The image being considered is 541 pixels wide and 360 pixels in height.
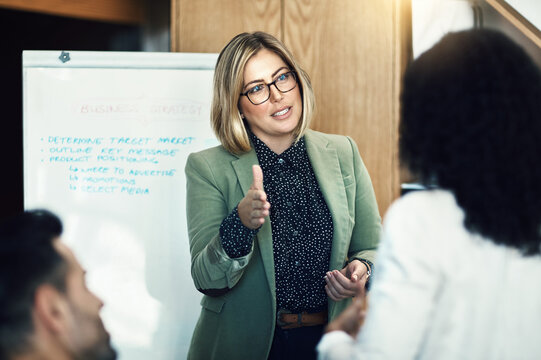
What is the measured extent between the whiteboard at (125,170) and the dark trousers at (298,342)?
66 centimetres

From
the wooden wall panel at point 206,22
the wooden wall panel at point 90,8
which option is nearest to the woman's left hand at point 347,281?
the wooden wall panel at point 206,22

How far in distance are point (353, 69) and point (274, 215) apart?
3.65 feet

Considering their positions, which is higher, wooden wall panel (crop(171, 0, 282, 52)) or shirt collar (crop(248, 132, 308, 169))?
wooden wall panel (crop(171, 0, 282, 52))

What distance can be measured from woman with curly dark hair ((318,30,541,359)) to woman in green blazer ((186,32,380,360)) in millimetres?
528

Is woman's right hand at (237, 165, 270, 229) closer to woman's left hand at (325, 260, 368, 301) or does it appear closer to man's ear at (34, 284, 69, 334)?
woman's left hand at (325, 260, 368, 301)

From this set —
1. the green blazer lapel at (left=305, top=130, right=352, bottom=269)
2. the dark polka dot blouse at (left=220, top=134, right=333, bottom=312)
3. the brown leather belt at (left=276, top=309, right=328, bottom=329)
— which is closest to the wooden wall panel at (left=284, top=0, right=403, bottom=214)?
the green blazer lapel at (left=305, top=130, right=352, bottom=269)

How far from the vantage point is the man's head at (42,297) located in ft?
2.64

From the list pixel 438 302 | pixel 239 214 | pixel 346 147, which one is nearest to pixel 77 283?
pixel 239 214

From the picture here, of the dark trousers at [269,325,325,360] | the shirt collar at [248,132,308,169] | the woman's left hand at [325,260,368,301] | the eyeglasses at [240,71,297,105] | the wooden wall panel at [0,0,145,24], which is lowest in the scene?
the dark trousers at [269,325,325,360]

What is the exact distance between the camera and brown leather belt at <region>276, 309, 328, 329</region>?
1.38 metres

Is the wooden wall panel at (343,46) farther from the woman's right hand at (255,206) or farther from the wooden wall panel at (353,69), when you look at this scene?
the woman's right hand at (255,206)

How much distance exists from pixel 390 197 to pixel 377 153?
0.20 m

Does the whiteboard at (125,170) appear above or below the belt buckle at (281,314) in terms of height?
above

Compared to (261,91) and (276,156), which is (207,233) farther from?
(261,91)
